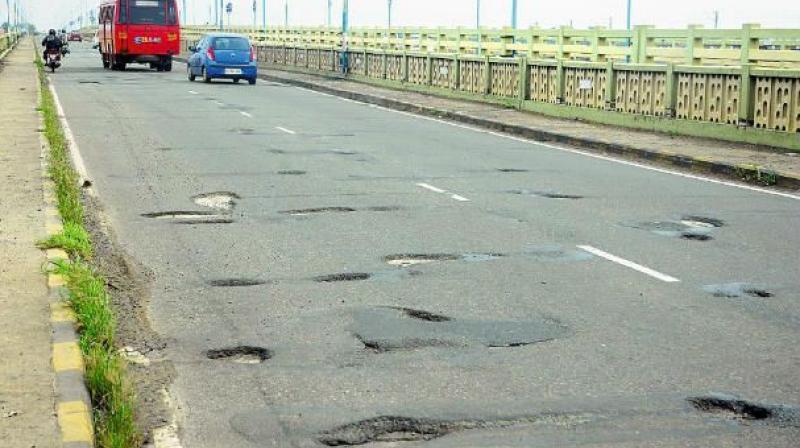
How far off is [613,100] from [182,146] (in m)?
→ 9.50

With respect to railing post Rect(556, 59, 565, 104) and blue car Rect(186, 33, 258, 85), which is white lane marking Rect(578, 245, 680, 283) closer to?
railing post Rect(556, 59, 565, 104)

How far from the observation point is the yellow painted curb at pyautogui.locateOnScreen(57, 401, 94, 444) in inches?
191

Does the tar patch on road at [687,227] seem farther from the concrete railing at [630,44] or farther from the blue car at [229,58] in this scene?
the blue car at [229,58]

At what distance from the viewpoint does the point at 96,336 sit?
647 cm

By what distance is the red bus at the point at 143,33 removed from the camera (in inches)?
2083

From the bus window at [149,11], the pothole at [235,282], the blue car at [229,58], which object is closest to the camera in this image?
the pothole at [235,282]

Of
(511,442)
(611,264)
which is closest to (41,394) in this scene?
(511,442)

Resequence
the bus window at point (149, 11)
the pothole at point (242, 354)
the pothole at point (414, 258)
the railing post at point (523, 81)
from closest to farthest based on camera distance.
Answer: the pothole at point (242, 354) < the pothole at point (414, 258) < the railing post at point (523, 81) < the bus window at point (149, 11)

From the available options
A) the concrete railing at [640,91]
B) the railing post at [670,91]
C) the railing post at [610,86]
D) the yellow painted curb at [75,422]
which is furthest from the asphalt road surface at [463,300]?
the railing post at [610,86]

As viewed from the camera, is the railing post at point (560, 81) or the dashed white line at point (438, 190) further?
the railing post at point (560, 81)

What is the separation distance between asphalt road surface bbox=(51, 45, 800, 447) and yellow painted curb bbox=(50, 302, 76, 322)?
1.74ft

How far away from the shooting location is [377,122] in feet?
82.9

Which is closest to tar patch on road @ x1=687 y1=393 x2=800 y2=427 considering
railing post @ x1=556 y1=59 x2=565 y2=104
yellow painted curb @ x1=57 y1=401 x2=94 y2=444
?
yellow painted curb @ x1=57 y1=401 x2=94 y2=444

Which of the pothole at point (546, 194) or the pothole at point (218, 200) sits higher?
the pothole at point (218, 200)
